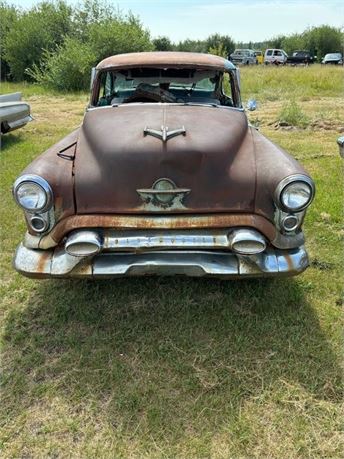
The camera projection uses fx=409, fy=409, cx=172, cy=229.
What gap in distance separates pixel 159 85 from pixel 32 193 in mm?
1968

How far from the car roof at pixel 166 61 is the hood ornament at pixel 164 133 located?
135 cm

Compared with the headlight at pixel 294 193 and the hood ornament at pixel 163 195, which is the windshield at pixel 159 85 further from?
the headlight at pixel 294 193

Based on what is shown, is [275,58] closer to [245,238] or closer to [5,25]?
[5,25]

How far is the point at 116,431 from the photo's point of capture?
2.07 m

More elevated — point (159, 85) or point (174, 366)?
point (159, 85)

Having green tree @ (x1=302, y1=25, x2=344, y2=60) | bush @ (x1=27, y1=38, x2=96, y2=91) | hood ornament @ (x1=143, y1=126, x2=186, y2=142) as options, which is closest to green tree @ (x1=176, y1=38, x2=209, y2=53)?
green tree @ (x1=302, y1=25, x2=344, y2=60)

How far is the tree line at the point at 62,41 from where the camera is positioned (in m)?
18.7

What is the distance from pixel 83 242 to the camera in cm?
244

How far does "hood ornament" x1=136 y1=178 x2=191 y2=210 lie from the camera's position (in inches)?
100

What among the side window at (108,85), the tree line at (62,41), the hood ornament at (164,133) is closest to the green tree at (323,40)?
the tree line at (62,41)

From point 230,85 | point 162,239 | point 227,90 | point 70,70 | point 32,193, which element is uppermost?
point 230,85

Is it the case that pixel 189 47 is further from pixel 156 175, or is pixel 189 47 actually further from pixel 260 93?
pixel 156 175

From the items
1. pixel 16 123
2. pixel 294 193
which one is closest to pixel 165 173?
pixel 294 193

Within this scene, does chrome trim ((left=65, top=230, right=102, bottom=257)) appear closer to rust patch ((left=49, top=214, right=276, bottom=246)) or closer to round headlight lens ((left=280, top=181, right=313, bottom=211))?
rust patch ((left=49, top=214, right=276, bottom=246))
